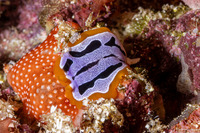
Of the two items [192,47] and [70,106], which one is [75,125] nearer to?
[70,106]

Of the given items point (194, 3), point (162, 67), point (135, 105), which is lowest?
point (162, 67)

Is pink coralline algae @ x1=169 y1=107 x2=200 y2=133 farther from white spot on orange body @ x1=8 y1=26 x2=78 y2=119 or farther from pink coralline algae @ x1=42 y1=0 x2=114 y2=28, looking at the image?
pink coralline algae @ x1=42 y1=0 x2=114 y2=28

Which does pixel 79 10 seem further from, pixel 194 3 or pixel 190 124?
pixel 190 124

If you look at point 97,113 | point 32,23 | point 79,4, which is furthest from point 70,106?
point 32,23

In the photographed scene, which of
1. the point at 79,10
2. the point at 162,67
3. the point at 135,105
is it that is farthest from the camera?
the point at 162,67

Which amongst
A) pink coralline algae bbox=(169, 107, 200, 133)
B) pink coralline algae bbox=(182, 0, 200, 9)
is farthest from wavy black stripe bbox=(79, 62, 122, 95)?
pink coralline algae bbox=(182, 0, 200, 9)

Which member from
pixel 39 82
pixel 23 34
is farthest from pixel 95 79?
pixel 23 34

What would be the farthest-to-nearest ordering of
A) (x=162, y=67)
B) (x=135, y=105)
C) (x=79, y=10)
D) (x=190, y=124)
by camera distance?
(x=162, y=67)
(x=79, y=10)
(x=135, y=105)
(x=190, y=124)

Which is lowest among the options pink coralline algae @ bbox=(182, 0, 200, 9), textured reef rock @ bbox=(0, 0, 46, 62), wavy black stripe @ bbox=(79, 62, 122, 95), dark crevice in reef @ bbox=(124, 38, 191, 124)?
dark crevice in reef @ bbox=(124, 38, 191, 124)

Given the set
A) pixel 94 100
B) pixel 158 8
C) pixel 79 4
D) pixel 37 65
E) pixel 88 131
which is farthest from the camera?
pixel 158 8
